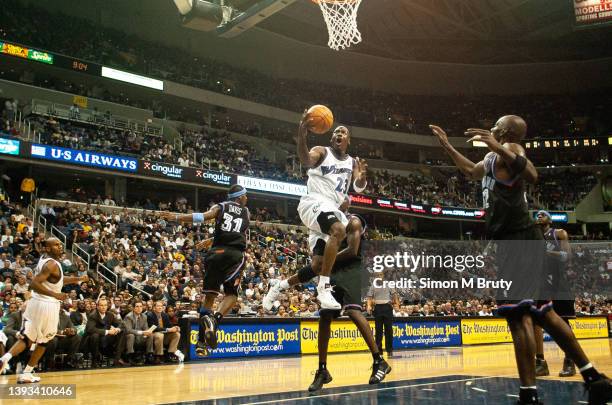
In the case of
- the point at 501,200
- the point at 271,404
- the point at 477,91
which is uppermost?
the point at 477,91

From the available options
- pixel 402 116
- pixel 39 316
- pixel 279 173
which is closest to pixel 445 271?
pixel 279 173

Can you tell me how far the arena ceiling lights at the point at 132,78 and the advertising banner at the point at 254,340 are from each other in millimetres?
20118

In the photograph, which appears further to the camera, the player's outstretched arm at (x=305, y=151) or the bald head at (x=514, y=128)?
the player's outstretched arm at (x=305, y=151)

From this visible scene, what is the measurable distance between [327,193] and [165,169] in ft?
73.3

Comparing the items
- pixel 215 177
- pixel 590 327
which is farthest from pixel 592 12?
pixel 215 177

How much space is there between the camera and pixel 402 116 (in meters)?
45.9

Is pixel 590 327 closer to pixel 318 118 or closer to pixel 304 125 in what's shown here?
pixel 318 118

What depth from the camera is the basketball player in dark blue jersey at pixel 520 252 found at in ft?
15.4

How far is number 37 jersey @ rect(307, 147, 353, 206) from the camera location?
21.8 feet

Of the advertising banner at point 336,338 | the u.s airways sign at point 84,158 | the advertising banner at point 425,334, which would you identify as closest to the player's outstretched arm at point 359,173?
the advertising banner at point 336,338

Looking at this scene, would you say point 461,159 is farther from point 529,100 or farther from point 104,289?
point 529,100

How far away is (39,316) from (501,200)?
22.4 feet

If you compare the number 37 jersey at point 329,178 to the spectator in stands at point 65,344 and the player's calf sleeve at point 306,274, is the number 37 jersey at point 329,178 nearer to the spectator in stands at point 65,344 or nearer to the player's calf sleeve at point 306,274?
the player's calf sleeve at point 306,274

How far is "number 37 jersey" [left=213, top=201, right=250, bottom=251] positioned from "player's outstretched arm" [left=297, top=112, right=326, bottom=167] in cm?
204
